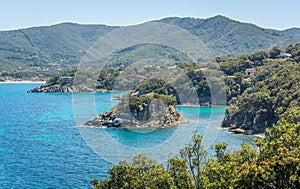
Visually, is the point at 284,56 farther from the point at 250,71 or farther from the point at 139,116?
the point at 139,116

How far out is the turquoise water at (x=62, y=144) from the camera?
28.8m

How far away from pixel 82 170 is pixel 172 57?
64.0 m

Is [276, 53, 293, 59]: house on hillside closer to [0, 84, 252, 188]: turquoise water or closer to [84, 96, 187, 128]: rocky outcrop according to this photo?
[0, 84, 252, 188]: turquoise water

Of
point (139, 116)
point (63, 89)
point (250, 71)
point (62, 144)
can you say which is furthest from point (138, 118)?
point (63, 89)

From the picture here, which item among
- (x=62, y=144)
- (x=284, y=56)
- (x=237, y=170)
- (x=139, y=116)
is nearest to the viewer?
(x=237, y=170)

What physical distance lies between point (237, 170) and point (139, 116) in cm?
3578

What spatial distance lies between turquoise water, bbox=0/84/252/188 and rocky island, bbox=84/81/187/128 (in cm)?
184

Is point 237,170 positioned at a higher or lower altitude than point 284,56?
lower

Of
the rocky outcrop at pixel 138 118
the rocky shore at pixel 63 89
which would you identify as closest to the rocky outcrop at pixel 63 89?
the rocky shore at pixel 63 89

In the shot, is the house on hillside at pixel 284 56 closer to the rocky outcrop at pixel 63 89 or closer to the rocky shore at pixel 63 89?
the rocky shore at pixel 63 89

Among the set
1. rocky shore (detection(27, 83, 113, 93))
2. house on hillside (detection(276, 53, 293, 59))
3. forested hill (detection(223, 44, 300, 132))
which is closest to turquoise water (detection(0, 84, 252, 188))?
forested hill (detection(223, 44, 300, 132))

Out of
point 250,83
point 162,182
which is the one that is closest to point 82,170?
point 162,182

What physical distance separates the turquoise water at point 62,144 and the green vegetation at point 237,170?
10.7 meters

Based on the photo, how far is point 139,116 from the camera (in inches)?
1924
